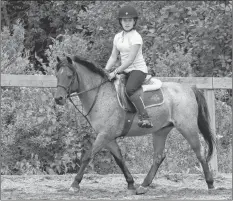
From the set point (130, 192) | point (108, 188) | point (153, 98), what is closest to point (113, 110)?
point (153, 98)

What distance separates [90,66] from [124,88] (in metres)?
0.56

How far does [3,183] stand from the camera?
8.81 meters

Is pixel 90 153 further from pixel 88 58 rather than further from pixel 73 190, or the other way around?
pixel 88 58

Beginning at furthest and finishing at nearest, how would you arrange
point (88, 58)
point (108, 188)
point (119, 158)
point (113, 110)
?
point (88, 58)
point (108, 188)
point (119, 158)
point (113, 110)

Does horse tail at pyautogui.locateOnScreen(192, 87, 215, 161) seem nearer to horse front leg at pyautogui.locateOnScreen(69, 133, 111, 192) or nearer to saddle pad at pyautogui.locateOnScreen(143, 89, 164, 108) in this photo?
saddle pad at pyautogui.locateOnScreen(143, 89, 164, 108)

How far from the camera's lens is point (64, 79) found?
798cm

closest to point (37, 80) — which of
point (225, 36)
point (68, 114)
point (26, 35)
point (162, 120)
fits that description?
point (68, 114)

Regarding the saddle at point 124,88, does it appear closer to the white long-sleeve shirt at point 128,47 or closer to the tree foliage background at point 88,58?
the white long-sleeve shirt at point 128,47

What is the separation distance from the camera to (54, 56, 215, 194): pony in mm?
8070

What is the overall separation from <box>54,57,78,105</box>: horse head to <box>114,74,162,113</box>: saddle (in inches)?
24.2

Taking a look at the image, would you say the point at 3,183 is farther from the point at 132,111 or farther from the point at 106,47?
the point at 106,47

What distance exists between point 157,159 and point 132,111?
887mm

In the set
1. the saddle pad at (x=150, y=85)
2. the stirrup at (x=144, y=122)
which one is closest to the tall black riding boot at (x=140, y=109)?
the stirrup at (x=144, y=122)

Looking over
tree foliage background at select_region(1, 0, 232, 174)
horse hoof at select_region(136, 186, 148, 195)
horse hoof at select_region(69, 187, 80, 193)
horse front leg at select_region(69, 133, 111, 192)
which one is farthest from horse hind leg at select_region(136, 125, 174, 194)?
tree foliage background at select_region(1, 0, 232, 174)
